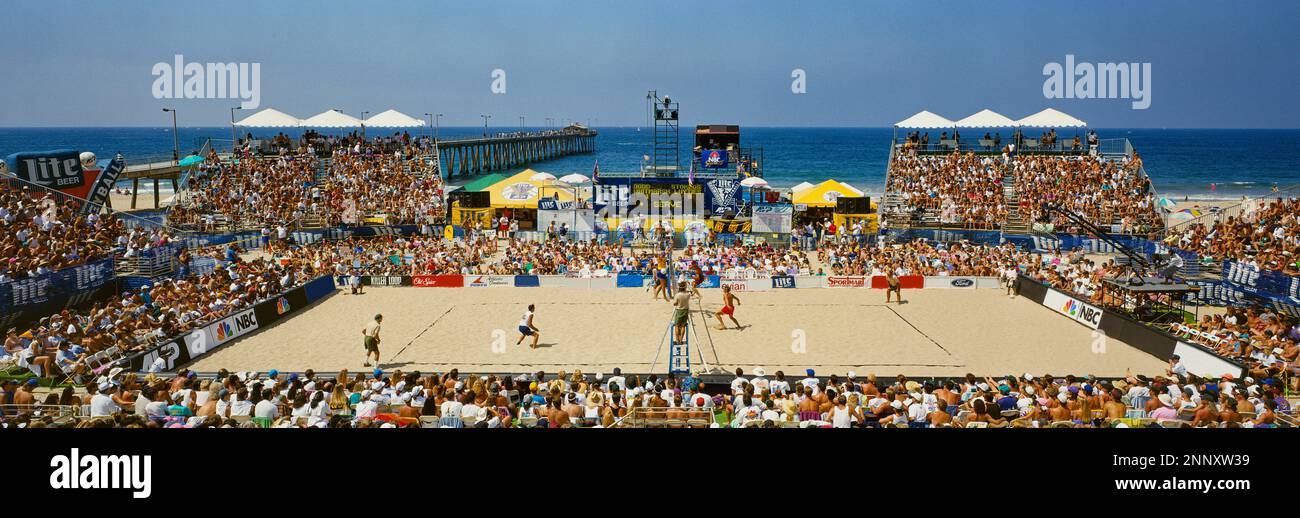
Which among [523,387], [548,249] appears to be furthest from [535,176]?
[523,387]

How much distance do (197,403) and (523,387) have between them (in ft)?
13.0

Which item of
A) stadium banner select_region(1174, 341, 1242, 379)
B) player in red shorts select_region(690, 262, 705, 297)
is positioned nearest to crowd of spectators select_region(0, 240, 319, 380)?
player in red shorts select_region(690, 262, 705, 297)

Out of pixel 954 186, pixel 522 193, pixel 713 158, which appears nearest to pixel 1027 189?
pixel 954 186

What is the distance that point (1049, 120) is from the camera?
38719mm

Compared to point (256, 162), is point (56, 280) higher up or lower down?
lower down

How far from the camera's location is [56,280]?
659 inches

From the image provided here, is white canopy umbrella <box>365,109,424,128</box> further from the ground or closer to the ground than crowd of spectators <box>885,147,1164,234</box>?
further from the ground

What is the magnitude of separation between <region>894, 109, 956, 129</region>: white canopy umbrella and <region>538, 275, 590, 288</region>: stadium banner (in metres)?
23.2

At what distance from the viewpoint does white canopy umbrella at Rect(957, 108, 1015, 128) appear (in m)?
39.1

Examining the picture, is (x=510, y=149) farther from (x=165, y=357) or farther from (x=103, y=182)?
(x=165, y=357)

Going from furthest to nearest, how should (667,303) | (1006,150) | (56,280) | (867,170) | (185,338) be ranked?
(867,170)
(1006,150)
(667,303)
(56,280)
(185,338)

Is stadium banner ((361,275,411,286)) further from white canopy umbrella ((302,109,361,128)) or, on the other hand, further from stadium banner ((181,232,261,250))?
white canopy umbrella ((302,109,361,128))

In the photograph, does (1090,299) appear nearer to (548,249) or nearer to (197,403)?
(548,249)

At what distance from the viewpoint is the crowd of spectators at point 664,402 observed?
844cm
